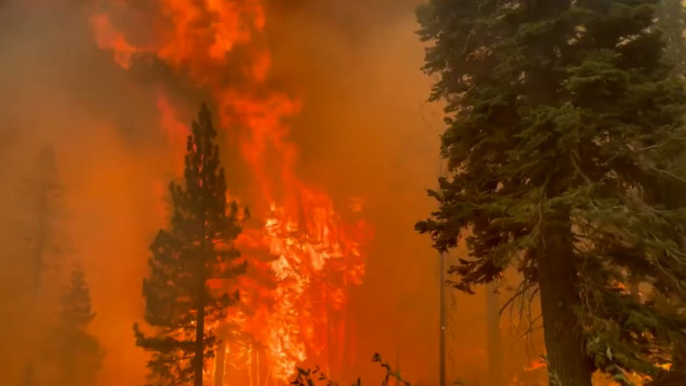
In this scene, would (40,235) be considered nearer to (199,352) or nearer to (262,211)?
(262,211)

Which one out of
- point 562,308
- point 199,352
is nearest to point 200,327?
point 199,352

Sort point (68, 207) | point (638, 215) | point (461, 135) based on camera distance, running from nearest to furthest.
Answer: point (638, 215) → point (461, 135) → point (68, 207)

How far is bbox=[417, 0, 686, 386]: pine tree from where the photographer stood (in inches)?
262

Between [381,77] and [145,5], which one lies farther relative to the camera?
[145,5]

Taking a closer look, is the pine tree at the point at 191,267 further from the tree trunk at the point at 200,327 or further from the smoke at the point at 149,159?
the smoke at the point at 149,159

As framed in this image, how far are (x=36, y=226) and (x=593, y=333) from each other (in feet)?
111

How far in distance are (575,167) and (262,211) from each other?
103ft

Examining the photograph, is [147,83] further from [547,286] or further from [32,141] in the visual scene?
[547,286]

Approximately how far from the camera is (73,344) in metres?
27.4

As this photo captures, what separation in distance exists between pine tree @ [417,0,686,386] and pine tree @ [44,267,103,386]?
26065mm

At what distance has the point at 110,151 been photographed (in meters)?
40.4

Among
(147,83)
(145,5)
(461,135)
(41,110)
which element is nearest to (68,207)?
(41,110)

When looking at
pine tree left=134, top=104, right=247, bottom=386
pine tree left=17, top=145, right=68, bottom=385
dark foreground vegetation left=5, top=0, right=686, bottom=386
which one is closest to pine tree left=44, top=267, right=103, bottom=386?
pine tree left=17, top=145, right=68, bottom=385

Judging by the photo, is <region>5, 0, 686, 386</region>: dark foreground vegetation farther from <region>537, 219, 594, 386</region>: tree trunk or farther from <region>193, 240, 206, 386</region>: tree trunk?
<region>193, 240, 206, 386</region>: tree trunk
